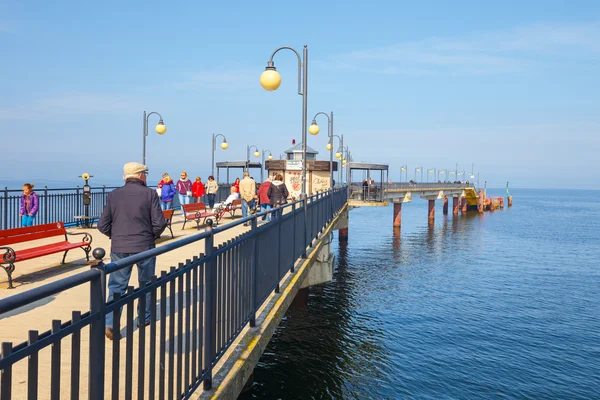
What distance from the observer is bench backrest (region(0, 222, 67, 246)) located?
9.06 metres

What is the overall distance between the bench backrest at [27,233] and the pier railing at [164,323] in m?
4.60

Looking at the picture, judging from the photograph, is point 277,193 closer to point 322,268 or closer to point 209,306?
point 322,268

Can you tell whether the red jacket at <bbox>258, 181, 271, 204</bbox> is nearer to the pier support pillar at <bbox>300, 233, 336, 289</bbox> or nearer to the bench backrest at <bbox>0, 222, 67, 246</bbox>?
the pier support pillar at <bbox>300, 233, 336, 289</bbox>

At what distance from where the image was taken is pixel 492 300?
2386cm

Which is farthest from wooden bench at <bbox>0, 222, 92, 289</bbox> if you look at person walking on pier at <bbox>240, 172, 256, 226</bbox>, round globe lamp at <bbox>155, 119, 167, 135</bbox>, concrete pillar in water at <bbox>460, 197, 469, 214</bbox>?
concrete pillar in water at <bbox>460, 197, 469, 214</bbox>

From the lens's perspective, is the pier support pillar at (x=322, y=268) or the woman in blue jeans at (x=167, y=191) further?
the pier support pillar at (x=322, y=268)

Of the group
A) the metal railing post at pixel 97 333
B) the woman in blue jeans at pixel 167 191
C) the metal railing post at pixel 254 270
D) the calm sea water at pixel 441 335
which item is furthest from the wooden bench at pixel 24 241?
the woman in blue jeans at pixel 167 191

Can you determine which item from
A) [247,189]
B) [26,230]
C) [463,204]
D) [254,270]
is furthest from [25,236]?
[463,204]

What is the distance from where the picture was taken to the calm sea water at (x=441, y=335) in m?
13.8

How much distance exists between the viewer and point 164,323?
11.6 ft

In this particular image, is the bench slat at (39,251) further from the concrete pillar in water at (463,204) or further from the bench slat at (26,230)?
the concrete pillar in water at (463,204)

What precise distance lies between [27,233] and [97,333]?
28.0ft

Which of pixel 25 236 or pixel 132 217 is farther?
pixel 25 236

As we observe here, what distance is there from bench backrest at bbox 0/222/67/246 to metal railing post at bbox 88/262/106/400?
7486 millimetres
